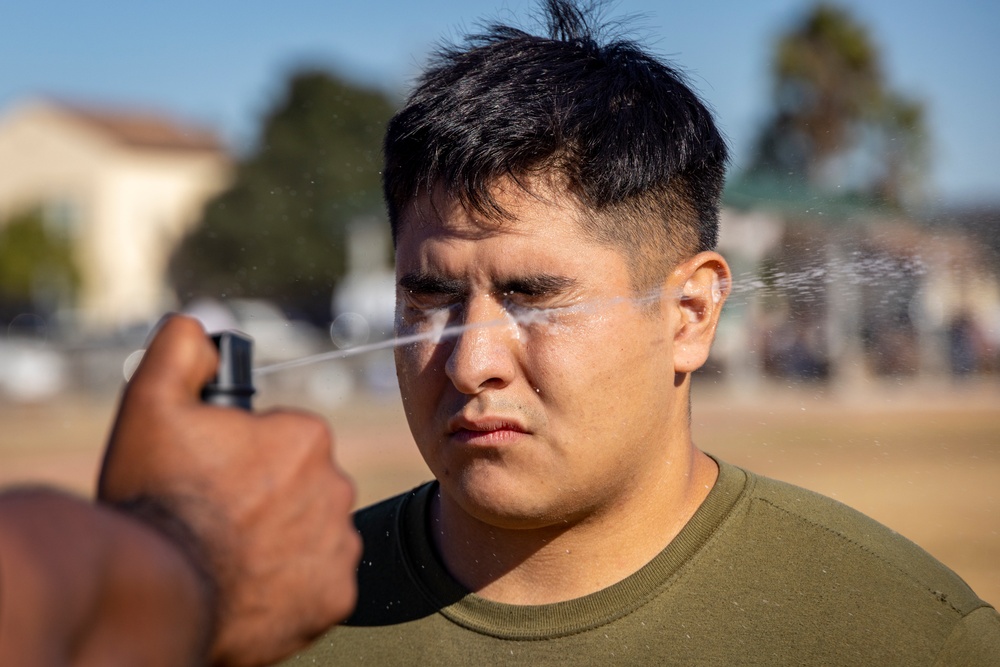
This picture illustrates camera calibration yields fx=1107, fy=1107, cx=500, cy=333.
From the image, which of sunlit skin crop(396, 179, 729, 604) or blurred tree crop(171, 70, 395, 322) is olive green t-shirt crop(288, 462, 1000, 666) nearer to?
sunlit skin crop(396, 179, 729, 604)

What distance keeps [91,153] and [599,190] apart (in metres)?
57.5

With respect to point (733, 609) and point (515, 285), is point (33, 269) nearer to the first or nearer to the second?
point (515, 285)

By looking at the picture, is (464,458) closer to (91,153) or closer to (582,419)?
(582,419)

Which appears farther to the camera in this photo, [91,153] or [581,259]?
[91,153]

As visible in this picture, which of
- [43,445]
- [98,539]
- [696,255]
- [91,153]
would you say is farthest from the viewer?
[91,153]

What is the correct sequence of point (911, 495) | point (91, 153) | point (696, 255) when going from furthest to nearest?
point (91, 153)
point (911, 495)
point (696, 255)

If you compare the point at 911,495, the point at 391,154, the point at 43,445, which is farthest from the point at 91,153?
the point at 391,154

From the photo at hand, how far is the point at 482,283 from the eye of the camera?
7.43 ft

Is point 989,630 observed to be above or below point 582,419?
below

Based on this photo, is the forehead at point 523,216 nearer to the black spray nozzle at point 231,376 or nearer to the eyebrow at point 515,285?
the eyebrow at point 515,285

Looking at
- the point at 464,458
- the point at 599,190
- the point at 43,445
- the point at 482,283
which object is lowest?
the point at 43,445

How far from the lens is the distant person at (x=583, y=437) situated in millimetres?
2131

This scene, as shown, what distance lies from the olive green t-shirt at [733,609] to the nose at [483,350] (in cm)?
47

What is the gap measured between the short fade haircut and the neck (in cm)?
46
